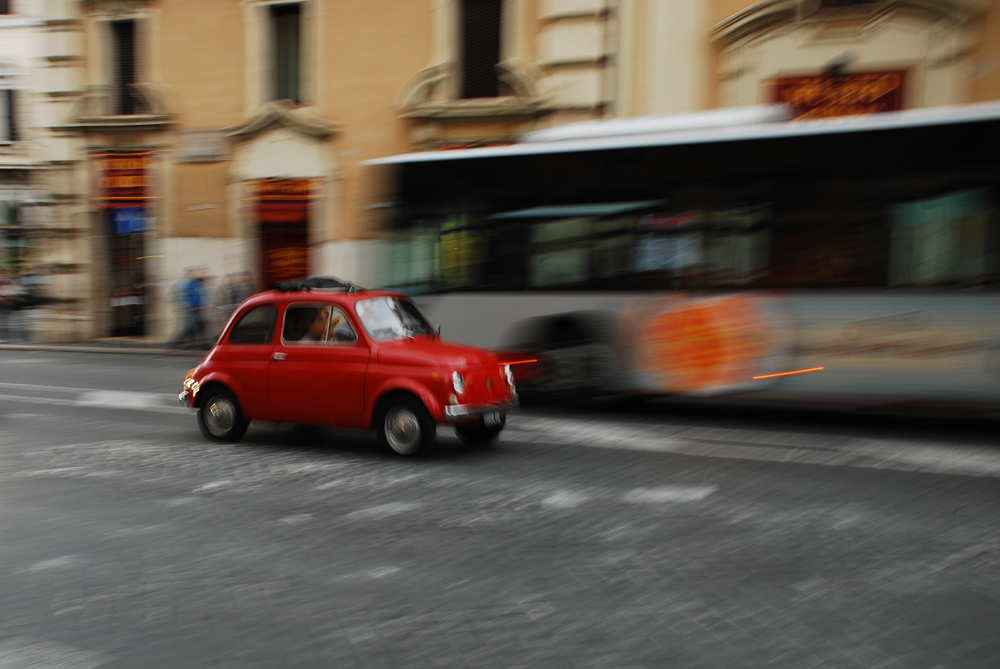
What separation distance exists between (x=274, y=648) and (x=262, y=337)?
5216 mm

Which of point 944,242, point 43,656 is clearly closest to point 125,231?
point 944,242

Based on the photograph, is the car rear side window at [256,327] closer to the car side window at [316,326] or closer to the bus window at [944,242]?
the car side window at [316,326]

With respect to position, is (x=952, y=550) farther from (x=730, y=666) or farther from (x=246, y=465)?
(x=246, y=465)

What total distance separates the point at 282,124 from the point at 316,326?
15301 millimetres

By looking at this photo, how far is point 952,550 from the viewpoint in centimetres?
526

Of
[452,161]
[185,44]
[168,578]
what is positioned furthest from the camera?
[185,44]

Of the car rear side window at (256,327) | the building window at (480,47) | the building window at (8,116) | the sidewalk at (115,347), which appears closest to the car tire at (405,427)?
the car rear side window at (256,327)

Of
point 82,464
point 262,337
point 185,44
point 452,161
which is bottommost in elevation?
point 82,464

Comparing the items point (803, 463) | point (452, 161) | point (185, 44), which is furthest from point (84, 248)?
point (803, 463)

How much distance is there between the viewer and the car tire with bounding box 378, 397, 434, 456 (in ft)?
26.1

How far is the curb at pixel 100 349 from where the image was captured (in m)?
21.0

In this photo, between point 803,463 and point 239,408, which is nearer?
point 803,463

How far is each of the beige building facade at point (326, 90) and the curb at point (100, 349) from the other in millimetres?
1393

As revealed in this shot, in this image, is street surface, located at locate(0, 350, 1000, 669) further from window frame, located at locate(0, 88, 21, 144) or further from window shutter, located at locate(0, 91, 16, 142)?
window shutter, located at locate(0, 91, 16, 142)
